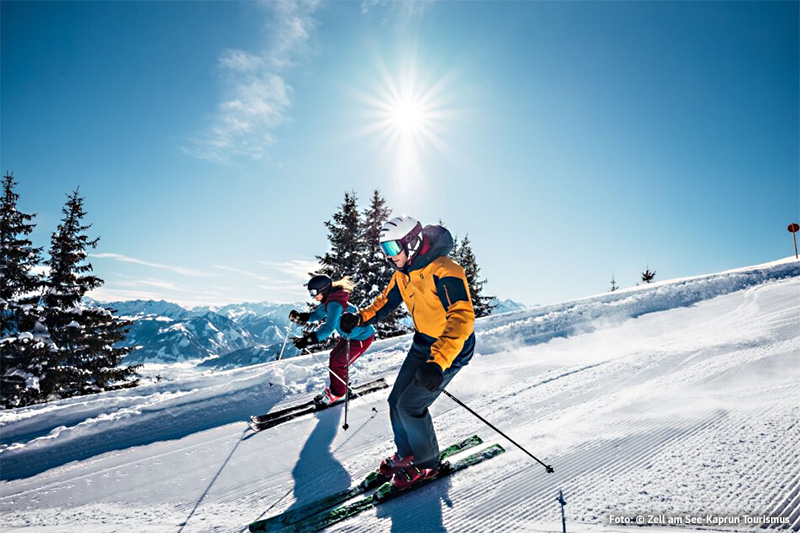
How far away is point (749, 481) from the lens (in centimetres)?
277

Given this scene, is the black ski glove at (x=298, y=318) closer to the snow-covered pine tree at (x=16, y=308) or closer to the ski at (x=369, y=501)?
the ski at (x=369, y=501)

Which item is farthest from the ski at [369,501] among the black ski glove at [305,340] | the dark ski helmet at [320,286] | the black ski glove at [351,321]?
the dark ski helmet at [320,286]

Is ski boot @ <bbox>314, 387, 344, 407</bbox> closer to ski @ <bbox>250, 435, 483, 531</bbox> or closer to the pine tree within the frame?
ski @ <bbox>250, 435, 483, 531</bbox>

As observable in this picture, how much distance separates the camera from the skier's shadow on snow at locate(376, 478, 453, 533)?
2923 millimetres

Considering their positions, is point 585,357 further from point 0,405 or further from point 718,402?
point 0,405

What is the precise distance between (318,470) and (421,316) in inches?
83.8

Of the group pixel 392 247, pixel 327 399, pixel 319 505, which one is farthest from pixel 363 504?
pixel 327 399

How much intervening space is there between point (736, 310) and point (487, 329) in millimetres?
6144

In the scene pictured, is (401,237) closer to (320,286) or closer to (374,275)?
(320,286)

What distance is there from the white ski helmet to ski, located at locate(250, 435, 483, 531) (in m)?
2.20

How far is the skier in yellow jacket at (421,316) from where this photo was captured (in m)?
3.27

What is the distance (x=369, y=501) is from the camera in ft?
10.8

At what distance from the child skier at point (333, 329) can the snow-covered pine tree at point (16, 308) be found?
16131 millimetres

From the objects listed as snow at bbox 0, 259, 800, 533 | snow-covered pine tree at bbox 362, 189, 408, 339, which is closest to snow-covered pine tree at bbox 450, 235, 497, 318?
snow-covered pine tree at bbox 362, 189, 408, 339
